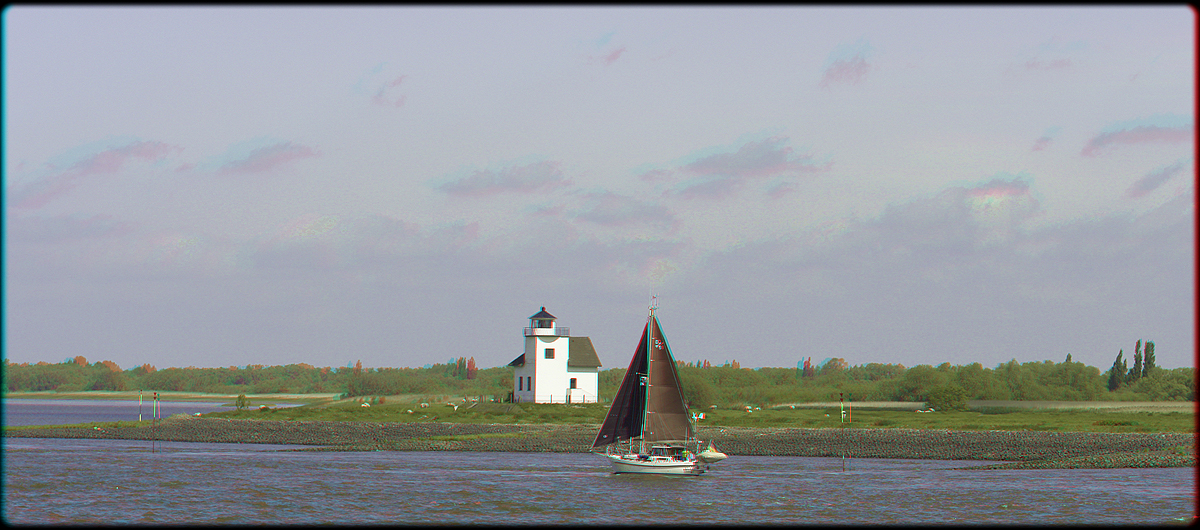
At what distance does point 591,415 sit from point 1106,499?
46229 millimetres

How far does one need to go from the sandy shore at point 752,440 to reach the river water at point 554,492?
3.82 m

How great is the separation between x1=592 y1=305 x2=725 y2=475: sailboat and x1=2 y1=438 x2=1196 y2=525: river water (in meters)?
0.90

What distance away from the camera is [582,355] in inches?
3890

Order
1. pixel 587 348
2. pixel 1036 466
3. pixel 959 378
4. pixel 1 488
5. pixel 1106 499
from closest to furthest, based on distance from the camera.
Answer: pixel 1106 499, pixel 1 488, pixel 1036 466, pixel 587 348, pixel 959 378

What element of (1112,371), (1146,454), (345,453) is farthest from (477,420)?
(1112,371)

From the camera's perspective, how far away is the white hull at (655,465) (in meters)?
54.9

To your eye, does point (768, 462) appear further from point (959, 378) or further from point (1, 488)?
point (959, 378)

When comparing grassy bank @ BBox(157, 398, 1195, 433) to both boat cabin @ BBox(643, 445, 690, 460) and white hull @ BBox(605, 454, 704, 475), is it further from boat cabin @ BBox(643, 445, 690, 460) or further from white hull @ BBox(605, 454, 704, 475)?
white hull @ BBox(605, 454, 704, 475)

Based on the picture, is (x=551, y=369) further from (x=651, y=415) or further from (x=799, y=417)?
(x=651, y=415)

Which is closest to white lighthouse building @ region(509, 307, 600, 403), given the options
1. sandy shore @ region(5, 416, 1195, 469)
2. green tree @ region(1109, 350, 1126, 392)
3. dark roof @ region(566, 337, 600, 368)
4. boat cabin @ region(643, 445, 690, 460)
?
dark roof @ region(566, 337, 600, 368)

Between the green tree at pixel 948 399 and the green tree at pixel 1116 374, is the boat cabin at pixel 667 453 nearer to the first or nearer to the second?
the green tree at pixel 948 399

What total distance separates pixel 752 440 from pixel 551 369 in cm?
2872

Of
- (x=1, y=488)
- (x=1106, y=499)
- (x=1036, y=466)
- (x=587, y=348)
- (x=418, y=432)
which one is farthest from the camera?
(x=587, y=348)

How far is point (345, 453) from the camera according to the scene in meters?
70.1
